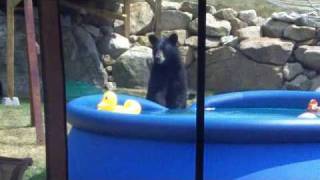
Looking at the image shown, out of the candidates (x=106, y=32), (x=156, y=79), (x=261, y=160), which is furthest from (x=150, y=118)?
(x=106, y=32)

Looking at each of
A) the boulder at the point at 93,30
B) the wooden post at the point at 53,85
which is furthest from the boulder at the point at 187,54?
the wooden post at the point at 53,85

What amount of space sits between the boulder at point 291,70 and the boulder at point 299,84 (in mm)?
91

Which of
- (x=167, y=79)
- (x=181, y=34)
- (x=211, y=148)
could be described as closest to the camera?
(x=211, y=148)

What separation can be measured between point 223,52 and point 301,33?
1597 millimetres

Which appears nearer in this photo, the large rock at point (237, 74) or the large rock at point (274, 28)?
the large rock at point (237, 74)

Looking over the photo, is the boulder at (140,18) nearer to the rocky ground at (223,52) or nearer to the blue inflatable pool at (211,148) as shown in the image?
the rocky ground at (223,52)

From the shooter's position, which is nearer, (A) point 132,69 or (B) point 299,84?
(B) point 299,84

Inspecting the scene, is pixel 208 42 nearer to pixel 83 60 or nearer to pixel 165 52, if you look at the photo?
pixel 83 60

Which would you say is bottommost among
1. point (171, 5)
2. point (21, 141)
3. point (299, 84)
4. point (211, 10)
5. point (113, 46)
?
point (299, 84)

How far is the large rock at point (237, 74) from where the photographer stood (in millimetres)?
13867

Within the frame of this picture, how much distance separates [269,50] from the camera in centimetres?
1394

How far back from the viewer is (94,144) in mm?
4598

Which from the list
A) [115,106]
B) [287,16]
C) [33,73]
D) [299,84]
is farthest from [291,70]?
[115,106]

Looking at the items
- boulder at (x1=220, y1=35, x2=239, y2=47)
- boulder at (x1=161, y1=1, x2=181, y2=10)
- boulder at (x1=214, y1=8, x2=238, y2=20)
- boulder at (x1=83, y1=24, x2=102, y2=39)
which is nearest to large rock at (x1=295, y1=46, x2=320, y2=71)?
boulder at (x1=220, y1=35, x2=239, y2=47)
